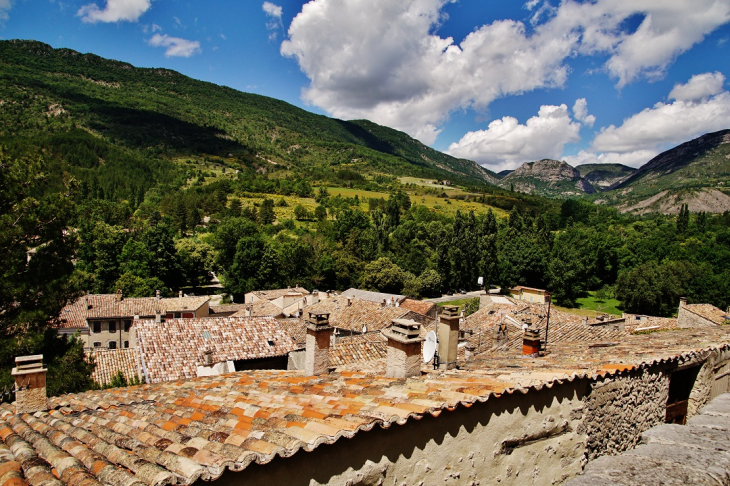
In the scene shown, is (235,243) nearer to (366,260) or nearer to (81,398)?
(366,260)

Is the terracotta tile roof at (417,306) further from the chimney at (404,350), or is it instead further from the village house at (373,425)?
the chimney at (404,350)

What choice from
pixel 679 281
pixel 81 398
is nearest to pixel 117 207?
pixel 81 398

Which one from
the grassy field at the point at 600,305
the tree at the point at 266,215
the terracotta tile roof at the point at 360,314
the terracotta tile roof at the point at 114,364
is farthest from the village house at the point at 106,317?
the grassy field at the point at 600,305

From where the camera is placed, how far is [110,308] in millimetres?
31828

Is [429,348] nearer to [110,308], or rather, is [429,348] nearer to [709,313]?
[709,313]

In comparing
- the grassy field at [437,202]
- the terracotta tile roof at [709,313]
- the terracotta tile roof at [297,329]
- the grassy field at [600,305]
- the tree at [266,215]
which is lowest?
the grassy field at [600,305]

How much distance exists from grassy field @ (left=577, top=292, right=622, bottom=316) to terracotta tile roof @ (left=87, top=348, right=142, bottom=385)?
185 ft

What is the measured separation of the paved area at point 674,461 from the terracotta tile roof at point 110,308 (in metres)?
34.7

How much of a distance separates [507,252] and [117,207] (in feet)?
244

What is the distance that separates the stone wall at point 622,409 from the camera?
18.3ft

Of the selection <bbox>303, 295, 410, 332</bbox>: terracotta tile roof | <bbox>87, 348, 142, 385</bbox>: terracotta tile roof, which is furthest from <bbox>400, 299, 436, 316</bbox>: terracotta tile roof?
<bbox>87, 348, 142, 385</bbox>: terracotta tile roof

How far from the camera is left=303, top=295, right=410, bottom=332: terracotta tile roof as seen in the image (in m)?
27.3

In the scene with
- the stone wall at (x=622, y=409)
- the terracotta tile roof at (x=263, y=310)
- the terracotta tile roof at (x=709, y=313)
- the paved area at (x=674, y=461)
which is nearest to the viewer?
the paved area at (x=674, y=461)

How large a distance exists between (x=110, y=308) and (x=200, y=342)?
2022 centimetres
